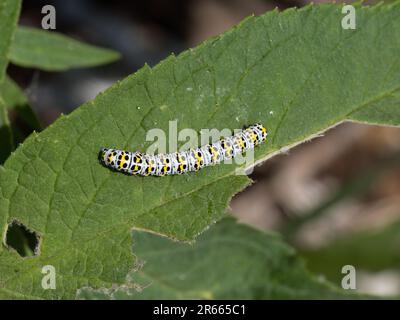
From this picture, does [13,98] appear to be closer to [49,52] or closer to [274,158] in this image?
[49,52]

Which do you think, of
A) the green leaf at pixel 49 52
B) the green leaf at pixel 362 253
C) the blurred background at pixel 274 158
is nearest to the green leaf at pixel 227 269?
the green leaf at pixel 49 52

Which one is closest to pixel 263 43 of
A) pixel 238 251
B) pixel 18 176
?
pixel 18 176

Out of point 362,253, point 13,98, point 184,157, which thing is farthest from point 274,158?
point 184,157

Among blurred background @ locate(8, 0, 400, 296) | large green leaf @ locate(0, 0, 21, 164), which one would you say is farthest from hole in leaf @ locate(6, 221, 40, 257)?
blurred background @ locate(8, 0, 400, 296)

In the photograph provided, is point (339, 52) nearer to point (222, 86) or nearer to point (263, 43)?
point (263, 43)

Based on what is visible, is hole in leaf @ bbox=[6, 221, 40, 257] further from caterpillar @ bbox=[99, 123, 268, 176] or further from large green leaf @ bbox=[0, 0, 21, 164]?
caterpillar @ bbox=[99, 123, 268, 176]

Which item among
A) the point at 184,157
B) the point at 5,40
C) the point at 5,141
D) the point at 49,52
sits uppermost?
the point at 49,52
